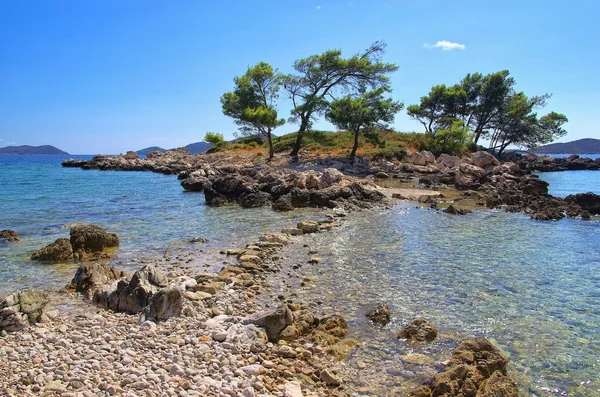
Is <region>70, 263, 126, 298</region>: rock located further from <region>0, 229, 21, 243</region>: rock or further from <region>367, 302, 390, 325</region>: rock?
<region>0, 229, 21, 243</region>: rock

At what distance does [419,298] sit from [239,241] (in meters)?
9.32

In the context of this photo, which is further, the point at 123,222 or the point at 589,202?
the point at 589,202

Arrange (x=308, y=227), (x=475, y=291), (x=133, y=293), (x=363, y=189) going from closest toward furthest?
(x=133, y=293)
(x=475, y=291)
(x=308, y=227)
(x=363, y=189)

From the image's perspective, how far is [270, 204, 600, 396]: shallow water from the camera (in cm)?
769

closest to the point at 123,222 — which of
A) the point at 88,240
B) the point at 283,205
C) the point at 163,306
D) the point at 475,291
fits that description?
the point at 88,240

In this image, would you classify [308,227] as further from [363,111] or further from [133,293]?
[363,111]

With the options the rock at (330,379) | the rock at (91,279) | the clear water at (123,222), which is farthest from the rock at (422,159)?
the rock at (330,379)

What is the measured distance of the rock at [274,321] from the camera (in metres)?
8.27

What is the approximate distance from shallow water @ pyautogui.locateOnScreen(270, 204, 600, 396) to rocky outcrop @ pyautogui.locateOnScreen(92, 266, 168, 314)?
3.99m

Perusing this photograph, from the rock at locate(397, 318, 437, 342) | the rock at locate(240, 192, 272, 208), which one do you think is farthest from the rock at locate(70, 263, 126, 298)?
the rock at locate(240, 192, 272, 208)

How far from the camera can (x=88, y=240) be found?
52.3ft

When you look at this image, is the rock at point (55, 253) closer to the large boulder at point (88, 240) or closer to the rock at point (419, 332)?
the large boulder at point (88, 240)

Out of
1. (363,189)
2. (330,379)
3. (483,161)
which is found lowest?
(330,379)

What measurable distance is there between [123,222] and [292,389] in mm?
18853
